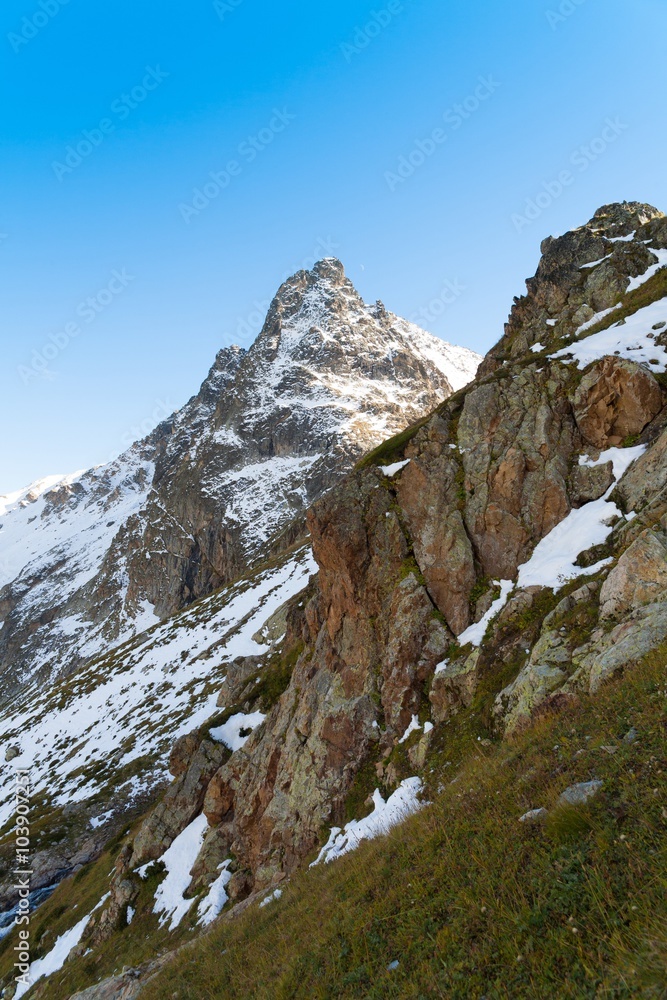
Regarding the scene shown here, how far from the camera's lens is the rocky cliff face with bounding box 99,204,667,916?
39.4ft

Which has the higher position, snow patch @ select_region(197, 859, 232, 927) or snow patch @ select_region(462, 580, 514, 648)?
snow patch @ select_region(462, 580, 514, 648)

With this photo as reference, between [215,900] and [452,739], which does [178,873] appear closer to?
[215,900]

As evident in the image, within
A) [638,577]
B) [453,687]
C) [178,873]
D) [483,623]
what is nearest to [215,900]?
[178,873]

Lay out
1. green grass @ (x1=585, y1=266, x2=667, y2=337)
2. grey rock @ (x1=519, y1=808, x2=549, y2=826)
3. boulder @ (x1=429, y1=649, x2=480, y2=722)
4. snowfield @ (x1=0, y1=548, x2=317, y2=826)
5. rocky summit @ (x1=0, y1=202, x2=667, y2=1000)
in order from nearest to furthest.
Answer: rocky summit @ (x1=0, y1=202, x2=667, y2=1000), grey rock @ (x1=519, y1=808, x2=549, y2=826), boulder @ (x1=429, y1=649, x2=480, y2=722), green grass @ (x1=585, y1=266, x2=667, y2=337), snowfield @ (x1=0, y1=548, x2=317, y2=826)

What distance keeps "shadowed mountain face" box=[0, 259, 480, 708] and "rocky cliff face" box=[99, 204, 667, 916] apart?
65.7m

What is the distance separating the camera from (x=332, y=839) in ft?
47.6

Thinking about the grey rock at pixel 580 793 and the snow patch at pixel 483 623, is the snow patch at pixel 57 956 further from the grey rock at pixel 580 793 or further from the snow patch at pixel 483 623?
the grey rock at pixel 580 793

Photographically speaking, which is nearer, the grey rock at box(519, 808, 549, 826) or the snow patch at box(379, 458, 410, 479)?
the grey rock at box(519, 808, 549, 826)

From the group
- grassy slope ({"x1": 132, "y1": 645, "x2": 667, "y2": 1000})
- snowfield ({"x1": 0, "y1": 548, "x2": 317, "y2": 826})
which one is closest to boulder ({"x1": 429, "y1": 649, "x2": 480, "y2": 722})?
grassy slope ({"x1": 132, "y1": 645, "x2": 667, "y2": 1000})

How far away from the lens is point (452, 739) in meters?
12.8

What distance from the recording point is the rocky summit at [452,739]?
510 cm

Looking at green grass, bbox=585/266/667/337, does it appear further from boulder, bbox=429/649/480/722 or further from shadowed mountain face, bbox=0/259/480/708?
shadowed mountain face, bbox=0/259/480/708

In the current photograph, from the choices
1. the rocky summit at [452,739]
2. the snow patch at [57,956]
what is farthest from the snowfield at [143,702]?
the snow patch at [57,956]

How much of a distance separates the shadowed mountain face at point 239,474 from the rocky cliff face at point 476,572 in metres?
65.7
